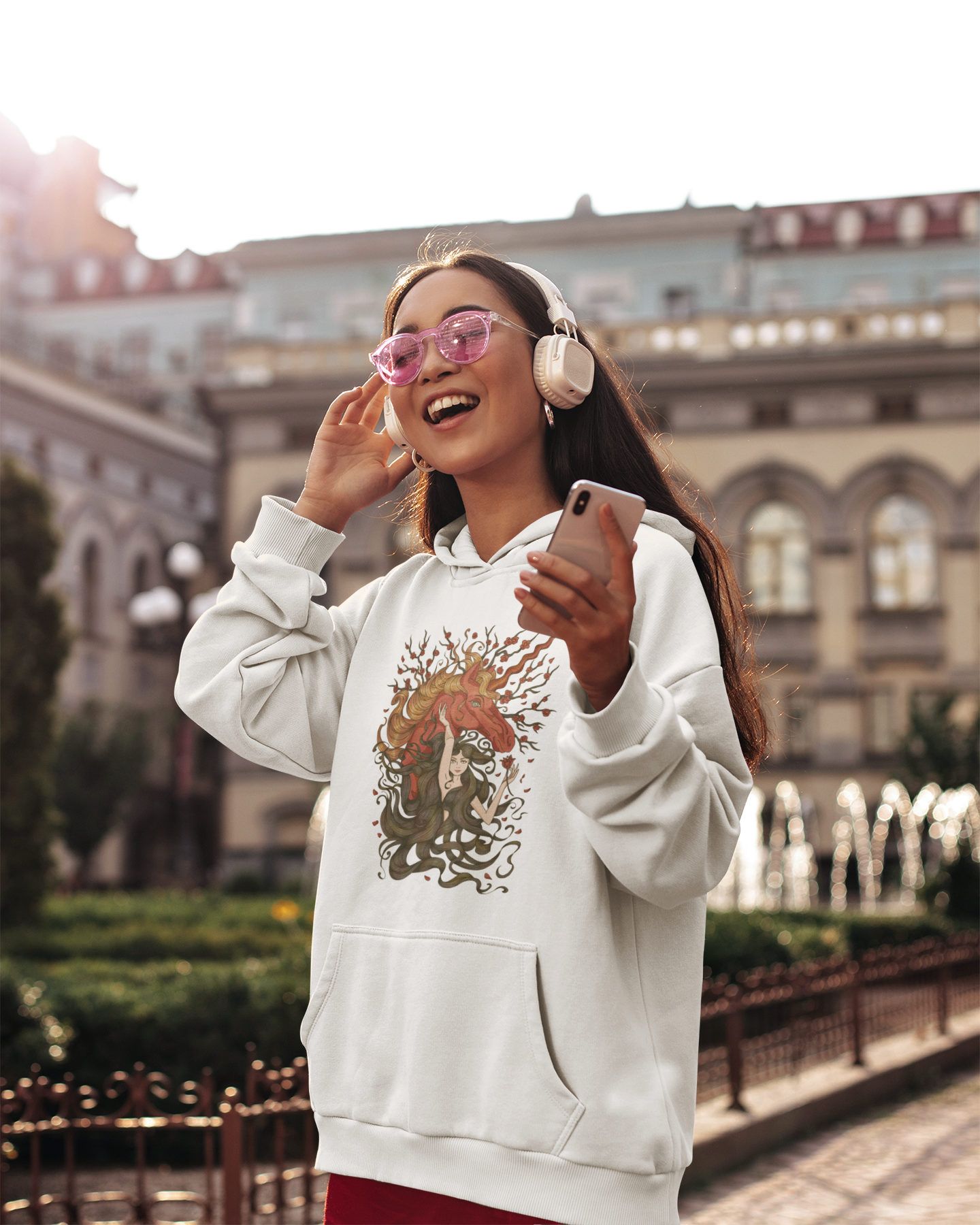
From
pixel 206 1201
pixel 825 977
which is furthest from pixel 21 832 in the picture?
pixel 206 1201

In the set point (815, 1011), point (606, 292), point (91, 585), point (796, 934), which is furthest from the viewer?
point (606, 292)

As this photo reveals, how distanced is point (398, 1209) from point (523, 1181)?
0.19m

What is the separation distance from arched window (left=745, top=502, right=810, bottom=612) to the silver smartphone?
83.6 feet

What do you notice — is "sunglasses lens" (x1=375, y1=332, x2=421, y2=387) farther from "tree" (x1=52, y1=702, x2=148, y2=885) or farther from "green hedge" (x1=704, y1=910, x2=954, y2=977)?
"tree" (x1=52, y1=702, x2=148, y2=885)

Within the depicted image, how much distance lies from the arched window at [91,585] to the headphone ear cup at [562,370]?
2818 cm

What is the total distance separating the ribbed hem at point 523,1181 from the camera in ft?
5.35

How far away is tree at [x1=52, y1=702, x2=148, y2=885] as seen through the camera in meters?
26.0

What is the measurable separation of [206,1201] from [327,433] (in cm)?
346

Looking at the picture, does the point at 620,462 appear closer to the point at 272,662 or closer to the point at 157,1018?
the point at 272,662

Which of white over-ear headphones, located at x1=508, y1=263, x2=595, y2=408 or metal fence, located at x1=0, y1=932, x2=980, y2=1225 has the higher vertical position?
white over-ear headphones, located at x1=508, y1=263, x2=595, y2=408

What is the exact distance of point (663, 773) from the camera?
155cm

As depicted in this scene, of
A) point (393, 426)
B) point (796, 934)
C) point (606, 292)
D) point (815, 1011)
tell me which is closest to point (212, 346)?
point (606, 292)

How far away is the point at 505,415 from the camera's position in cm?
197

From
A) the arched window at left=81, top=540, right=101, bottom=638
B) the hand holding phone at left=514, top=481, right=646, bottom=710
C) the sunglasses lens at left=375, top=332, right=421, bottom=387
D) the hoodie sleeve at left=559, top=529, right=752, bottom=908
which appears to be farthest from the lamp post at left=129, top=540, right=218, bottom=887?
the hand holding phone at left=514, top=481, right=646, bottom=710
